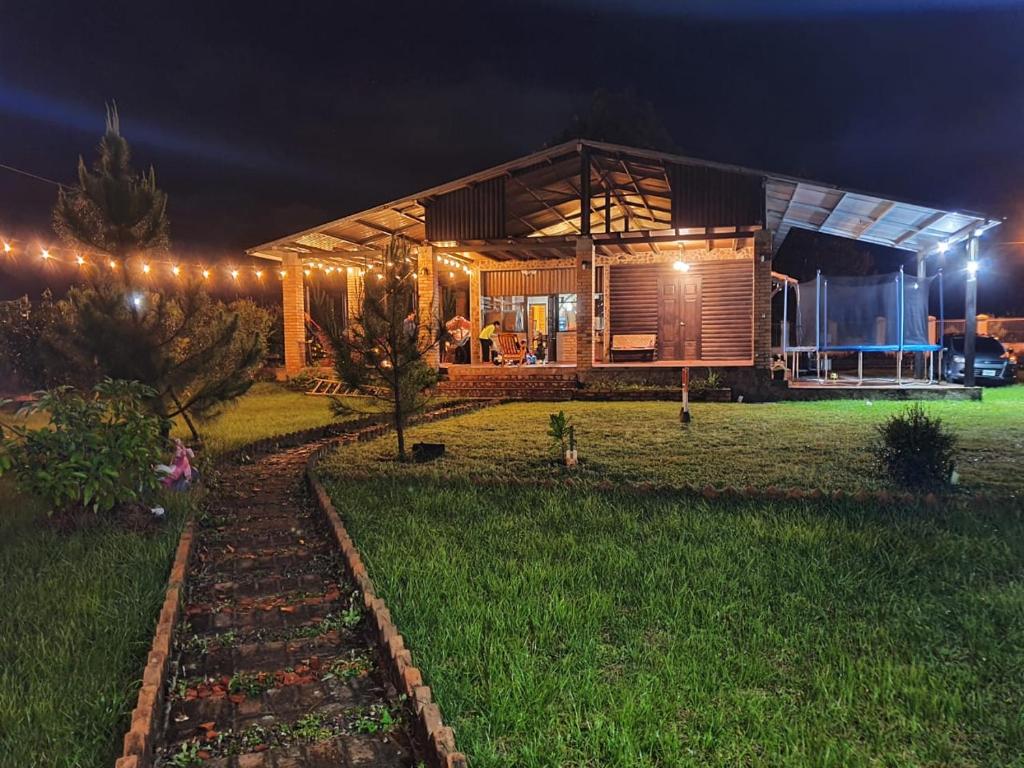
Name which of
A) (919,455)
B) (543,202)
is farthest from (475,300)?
A: (919,455)

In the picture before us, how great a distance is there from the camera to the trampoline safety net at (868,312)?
1502 cm

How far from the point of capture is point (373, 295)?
25.7 ft

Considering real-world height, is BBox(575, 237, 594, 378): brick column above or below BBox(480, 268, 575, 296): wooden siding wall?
below

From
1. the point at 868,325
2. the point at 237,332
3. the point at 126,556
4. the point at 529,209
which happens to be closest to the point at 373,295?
the point at 237,332

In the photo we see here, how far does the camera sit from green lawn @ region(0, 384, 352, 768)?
100 inches

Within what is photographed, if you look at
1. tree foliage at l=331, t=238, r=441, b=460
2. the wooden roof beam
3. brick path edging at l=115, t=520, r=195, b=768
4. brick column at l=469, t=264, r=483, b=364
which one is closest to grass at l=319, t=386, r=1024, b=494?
tree foliage at l=331, t=238, r=441, b=460

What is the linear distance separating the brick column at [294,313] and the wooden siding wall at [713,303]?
30.6 feet

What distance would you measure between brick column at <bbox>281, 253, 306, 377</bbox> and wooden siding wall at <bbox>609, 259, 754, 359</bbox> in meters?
9.33

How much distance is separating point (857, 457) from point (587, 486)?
3.54 m

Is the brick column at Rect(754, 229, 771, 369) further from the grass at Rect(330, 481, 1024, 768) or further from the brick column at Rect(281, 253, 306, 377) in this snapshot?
the brick column at Rect(281, 253, 306, 377)

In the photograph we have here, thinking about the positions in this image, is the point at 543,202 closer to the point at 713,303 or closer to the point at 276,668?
the point at 713,303

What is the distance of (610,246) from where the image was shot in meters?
18.8

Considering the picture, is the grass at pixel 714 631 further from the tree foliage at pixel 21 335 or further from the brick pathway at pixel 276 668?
the tree foliage at pixel 21 335

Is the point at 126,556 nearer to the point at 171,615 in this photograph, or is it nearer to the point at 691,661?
the point at 171,615
